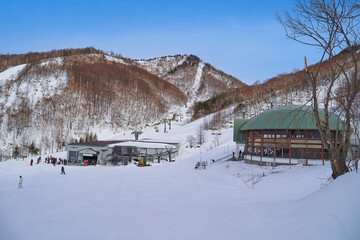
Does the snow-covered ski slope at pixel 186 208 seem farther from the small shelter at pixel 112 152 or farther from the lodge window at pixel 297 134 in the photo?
the small shelter at pixel 112 152

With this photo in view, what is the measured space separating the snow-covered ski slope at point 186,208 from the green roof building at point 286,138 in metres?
3.94

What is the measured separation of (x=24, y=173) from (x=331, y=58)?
28470 millimetres

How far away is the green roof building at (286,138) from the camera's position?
23344 millimetres

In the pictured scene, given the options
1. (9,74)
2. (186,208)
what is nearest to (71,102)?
(9,74)

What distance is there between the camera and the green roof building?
76.6 ft

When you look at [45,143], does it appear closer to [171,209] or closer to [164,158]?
Answer: [164,158]

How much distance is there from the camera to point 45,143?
76812 millimetres

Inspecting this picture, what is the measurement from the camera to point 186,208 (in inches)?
481

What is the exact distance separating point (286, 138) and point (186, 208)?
16.0 meters

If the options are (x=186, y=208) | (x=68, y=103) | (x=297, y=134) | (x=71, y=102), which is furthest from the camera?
(x=71, y=102)

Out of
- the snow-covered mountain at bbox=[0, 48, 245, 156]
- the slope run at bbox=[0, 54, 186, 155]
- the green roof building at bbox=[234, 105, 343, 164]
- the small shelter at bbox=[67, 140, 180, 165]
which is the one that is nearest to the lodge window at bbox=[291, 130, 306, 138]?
the green roof building at bbox=[234, 105, 343, 164]

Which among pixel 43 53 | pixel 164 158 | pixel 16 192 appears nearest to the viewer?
pixel 16 192

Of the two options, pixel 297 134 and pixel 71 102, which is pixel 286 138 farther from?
pixel 71 102

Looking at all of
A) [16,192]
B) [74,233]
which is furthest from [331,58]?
[16,192]
